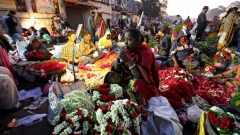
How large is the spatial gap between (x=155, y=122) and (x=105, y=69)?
357cm

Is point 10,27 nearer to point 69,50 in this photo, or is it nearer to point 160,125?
point 69,50

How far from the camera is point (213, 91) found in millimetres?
3264

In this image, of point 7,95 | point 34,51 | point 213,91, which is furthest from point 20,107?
point 213,91

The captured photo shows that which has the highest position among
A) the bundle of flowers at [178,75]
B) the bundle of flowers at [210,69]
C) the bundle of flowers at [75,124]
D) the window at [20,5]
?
the window at [20,5]

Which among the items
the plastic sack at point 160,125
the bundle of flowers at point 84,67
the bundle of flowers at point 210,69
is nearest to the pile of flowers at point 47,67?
the bundle of flowers at point 84,67

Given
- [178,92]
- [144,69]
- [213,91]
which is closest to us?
[144,69]

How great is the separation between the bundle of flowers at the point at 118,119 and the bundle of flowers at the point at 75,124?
102mm

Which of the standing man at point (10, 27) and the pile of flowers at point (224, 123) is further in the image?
the standing man at point (10, 27)

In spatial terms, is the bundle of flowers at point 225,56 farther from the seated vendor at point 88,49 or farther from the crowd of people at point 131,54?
the seated vendor at point 88,49

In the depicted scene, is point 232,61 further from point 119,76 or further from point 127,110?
point 127,110

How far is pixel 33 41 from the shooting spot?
4191mm

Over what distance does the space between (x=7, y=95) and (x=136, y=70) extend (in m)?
2.42

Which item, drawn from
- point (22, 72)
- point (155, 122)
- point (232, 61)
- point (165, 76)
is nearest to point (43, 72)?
point (22, 72)

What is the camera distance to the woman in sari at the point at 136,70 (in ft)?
6.64
